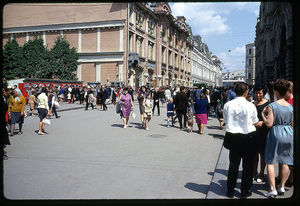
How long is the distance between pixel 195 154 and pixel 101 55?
1263 inches

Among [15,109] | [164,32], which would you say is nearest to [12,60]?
[164,32]

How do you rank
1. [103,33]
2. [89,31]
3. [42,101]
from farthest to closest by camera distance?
[89,31]
[103,33]
[42,101]

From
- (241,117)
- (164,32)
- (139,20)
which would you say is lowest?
(241,117)

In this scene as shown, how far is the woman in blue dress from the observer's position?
14.8 ft

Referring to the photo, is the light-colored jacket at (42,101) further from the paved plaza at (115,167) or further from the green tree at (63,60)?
the green tree at (63,60)

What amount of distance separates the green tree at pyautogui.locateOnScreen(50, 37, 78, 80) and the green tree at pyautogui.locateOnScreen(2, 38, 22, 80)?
453 centimetres

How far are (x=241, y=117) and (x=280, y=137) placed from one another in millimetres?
698

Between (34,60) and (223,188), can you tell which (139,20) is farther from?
(223,188)

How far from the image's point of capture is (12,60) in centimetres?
3669

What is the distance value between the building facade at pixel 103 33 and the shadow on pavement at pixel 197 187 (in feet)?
102

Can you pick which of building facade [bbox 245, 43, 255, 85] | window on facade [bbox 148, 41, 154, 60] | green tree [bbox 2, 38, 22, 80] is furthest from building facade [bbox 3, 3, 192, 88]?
building facade [bbox 245, 43, 255, 85]

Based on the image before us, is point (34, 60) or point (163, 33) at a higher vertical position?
point (163, 33)
